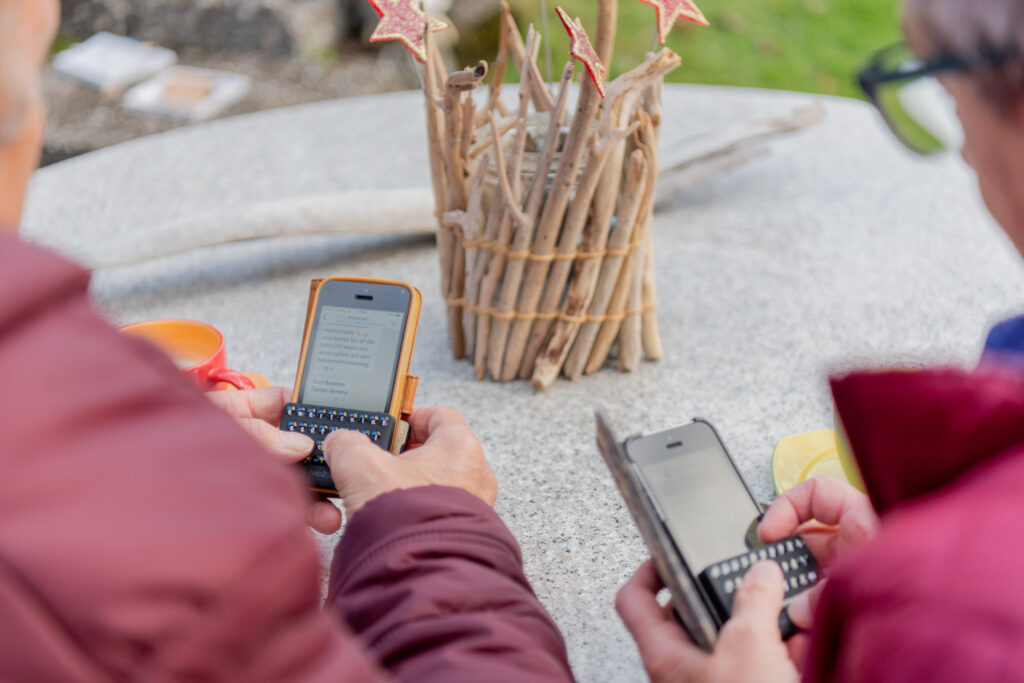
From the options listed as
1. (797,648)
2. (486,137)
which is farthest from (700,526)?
(486,137)

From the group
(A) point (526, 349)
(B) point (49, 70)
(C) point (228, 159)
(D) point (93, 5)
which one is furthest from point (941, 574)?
(D) point (93, 5)

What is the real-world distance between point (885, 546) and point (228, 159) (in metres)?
1.61

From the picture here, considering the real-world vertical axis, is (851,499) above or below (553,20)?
above

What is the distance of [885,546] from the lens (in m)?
0.40

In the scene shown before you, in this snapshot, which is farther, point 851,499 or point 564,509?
point 564,509

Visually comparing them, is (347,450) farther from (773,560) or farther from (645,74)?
(645,74)

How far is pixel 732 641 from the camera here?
53 centimetres

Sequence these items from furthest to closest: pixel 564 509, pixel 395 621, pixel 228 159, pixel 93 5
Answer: pixel 93 5
pixel 228 159
pixel 564 509
pixel 395 621

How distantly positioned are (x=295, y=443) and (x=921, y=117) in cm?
57

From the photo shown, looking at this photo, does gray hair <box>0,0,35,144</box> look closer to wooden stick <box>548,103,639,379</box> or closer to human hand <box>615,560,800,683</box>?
human hand <box>615,560,800,683</box>

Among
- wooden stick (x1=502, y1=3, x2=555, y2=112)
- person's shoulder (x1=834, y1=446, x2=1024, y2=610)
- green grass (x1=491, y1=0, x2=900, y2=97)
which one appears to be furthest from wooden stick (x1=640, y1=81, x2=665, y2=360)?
green grass (x1=491, y1=0, x2=900, y2=97)

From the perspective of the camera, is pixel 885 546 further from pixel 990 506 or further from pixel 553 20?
pixel 553 20

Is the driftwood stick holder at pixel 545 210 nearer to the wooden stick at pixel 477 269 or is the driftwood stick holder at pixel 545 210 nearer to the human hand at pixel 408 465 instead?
the wooden stick at pixel 477 269

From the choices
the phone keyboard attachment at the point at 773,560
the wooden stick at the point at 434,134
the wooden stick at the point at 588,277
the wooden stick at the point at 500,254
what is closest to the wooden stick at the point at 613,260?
the wooden stick at the point at 588,277
